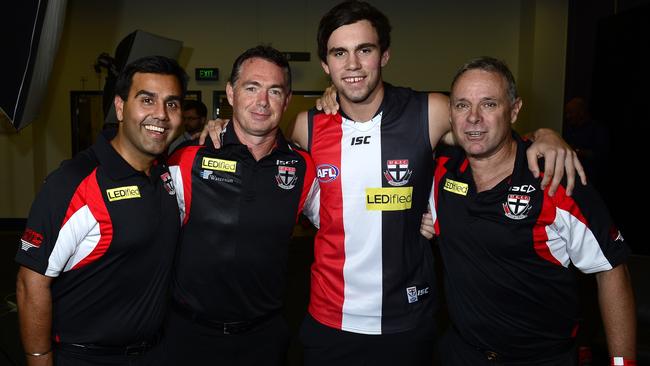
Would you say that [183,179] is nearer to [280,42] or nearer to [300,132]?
[300,132]

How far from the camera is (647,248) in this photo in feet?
16.4

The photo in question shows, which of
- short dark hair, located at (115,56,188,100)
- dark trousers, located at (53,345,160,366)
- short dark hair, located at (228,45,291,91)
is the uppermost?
short dark hair, located at (228,45,291,91)

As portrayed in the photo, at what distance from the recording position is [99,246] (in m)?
1.58

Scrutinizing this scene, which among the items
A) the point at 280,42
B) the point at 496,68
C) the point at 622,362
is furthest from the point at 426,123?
the point at 280,42

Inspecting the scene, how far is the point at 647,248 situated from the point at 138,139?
5.22 metres

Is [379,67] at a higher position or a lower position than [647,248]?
higher

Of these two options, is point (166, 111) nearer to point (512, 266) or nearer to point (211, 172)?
point (211, 172)

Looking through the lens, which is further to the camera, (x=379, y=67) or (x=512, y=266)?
(x=379, y=67)

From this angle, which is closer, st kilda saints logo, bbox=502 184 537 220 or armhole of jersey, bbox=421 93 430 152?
st kilda saints logo, bbox=502 184 537 220

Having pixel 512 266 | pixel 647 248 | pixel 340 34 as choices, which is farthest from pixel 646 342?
pixel 647 248

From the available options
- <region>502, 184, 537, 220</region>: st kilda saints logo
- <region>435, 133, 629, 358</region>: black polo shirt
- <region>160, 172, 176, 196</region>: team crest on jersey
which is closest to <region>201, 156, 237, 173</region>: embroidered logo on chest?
<region>160, 172, 176, 196</region>: team crest on jersey

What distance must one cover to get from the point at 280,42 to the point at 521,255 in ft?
21.8

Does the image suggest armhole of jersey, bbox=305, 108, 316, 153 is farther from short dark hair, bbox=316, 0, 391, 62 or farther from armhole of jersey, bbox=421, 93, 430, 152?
armhole of jersey, bbox=421, 93, 430, 152

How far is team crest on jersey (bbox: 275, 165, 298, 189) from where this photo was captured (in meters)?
1.92
